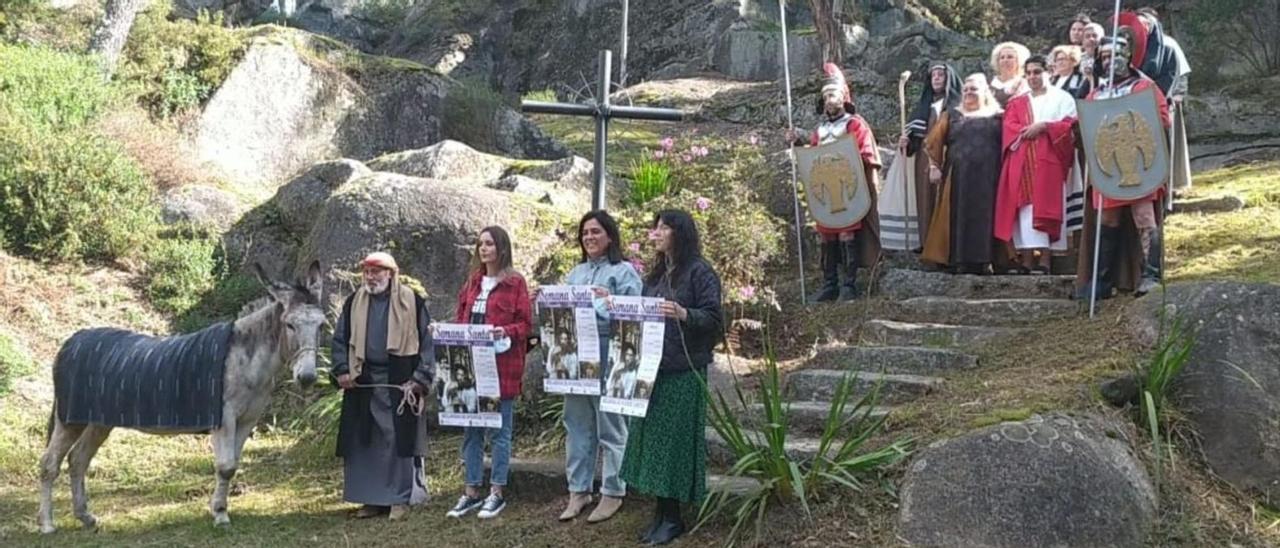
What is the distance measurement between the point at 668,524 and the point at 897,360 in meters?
2.18

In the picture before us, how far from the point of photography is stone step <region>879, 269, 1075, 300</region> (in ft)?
25.8

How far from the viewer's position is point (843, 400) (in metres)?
5.24

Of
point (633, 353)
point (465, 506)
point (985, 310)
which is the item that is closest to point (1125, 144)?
point (985, 310)

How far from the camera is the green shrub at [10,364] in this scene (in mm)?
9102

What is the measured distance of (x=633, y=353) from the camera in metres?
5.45

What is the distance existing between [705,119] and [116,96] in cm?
729

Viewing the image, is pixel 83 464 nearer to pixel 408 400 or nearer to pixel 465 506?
pixel 408 400

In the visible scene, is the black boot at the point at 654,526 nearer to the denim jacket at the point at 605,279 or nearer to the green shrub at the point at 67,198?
the denim jacket at the point at 605,279

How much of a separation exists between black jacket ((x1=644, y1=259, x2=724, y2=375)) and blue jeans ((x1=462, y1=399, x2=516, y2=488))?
1361 millimetres

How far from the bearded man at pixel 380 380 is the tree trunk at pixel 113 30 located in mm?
8398

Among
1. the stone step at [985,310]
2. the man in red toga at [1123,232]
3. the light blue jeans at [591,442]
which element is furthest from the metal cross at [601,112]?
the man in red toga at [1123,232]

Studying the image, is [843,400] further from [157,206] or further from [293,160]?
[293,160]

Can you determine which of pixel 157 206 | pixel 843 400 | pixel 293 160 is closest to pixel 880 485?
pixel 843 400

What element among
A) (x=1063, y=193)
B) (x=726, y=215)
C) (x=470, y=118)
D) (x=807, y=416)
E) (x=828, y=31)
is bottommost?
(x=807, y=416)
